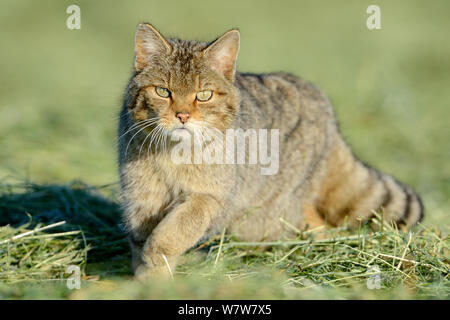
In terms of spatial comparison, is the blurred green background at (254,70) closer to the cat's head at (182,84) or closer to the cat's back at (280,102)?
the cat's head at (182,84)

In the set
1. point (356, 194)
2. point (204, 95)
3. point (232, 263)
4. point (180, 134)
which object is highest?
point (204, 95)

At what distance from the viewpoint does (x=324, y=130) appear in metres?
5.11

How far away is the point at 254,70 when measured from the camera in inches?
420

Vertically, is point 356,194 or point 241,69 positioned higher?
point 241,69

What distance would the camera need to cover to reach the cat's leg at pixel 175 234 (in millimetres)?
3652

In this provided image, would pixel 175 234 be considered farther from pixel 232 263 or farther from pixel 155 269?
pixel 232 263

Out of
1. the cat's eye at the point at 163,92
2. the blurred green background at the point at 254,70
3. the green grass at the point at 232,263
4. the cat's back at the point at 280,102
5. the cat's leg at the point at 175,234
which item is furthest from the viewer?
the blurred green background at the point at 254,70

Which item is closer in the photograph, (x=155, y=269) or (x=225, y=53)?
(x=155, y=269)

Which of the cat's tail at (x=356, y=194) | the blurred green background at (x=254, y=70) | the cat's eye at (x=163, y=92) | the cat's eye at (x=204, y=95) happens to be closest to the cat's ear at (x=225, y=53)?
the cat's eye at (x=204, y=95)

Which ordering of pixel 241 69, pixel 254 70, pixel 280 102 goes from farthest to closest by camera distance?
pixel 254 70 < pixel 241 69 < pixel 280 102

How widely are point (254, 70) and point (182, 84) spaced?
703 centimetres

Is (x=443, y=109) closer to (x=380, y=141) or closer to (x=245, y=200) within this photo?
(x=380, y=141)

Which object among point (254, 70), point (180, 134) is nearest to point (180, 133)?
point (180, 134)

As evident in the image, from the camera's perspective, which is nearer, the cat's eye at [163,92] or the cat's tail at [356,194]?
the cat's eye at [163,92]
